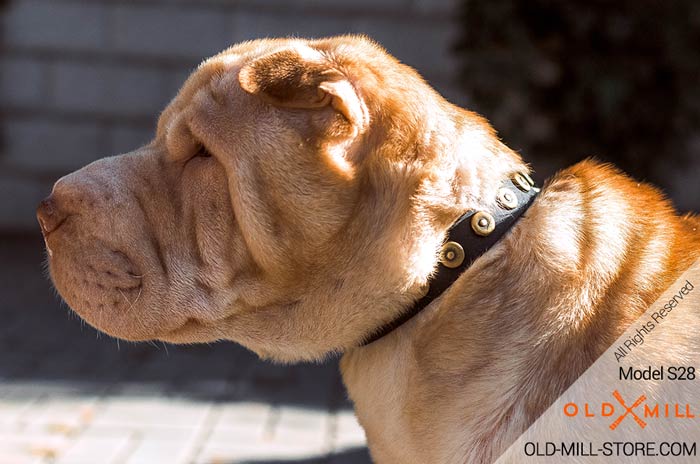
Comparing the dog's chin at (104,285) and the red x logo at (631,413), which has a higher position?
the red x logo at (631,413)

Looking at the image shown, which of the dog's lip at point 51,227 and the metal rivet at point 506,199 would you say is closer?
the metal rivet at point 506,199

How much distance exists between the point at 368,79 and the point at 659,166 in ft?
16.7

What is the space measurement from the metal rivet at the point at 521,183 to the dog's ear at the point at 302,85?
0.46 meters

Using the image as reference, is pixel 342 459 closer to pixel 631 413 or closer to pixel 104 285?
pixel 104 285

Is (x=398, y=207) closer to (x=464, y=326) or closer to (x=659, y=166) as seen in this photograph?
(x=464, y=326)

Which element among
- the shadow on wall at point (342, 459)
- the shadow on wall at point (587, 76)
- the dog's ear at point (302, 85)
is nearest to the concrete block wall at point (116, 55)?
the shadow on wall at point (587, 76)

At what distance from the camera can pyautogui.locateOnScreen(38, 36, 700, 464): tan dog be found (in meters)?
2.24

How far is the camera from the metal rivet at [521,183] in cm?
241

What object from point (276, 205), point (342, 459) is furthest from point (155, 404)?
point (276, 205)

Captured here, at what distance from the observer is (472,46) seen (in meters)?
6.77

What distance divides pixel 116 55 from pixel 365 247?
21.3 ft

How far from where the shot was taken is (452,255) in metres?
2.28

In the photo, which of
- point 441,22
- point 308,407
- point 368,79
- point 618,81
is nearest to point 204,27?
point 441,22

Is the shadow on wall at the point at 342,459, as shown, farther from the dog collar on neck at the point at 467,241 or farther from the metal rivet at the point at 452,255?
the metal rivet at the point at 452,255
